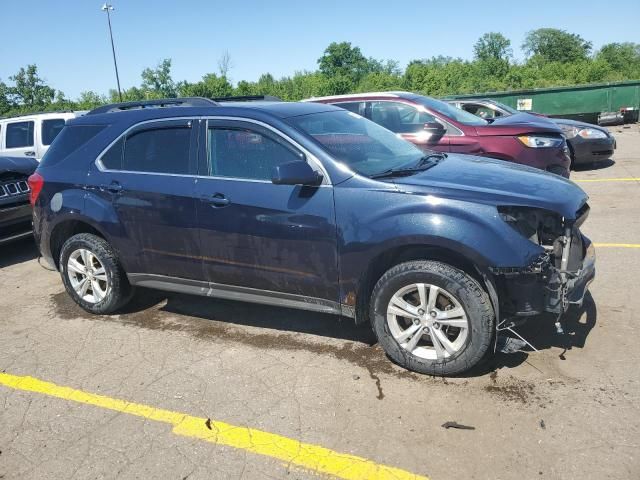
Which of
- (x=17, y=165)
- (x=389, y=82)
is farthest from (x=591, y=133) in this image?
(x=389, y=82)

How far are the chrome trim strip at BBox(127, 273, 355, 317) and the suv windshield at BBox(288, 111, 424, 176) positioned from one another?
983mm

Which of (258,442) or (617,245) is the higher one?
(617,245)

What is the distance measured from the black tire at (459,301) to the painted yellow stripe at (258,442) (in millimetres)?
920

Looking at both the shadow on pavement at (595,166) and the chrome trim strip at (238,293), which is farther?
the shadow on pavement at (595,166)

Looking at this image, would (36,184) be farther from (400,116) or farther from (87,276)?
(400,116)

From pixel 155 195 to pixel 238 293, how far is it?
40.9 inches

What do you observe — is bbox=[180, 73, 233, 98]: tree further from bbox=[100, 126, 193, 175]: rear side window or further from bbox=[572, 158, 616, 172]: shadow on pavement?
bbox=[100, 126, 193, 175]: rear side window

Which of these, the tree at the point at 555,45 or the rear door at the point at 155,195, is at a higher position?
the tree at the point at 555,45

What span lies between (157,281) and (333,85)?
47.0m

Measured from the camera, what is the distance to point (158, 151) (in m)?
4.39

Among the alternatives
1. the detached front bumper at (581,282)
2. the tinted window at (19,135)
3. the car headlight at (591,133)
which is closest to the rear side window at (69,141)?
the detached front bumper at (581,282)

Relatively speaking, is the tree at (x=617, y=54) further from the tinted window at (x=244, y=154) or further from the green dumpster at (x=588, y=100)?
the tinted window at (x=244, y=154)

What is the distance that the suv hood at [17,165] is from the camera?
6891mm

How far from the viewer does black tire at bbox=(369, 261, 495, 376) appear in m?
3.26
